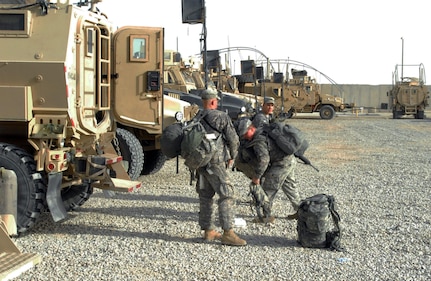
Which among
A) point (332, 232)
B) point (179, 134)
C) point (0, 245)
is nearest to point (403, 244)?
point (332, 232)

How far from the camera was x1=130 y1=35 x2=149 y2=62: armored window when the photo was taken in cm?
771

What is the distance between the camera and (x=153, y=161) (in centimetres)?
983

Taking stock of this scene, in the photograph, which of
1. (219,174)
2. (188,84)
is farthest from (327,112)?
(219,174)

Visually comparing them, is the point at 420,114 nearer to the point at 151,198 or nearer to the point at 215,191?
the point at 151,198

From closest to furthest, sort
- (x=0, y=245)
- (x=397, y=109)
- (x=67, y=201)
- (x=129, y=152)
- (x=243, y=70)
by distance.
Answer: (x=0, y=245)
(x=67, y=201)
(x=129, y=152)
(x=243, y=70)
(x=397, y=109)

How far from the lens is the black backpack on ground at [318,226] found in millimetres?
5395

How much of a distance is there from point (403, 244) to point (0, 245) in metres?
3.72

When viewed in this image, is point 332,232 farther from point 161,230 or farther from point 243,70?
point 243,70

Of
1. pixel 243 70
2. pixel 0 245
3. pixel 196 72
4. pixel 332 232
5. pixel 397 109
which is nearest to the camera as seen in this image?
pixel 0 245

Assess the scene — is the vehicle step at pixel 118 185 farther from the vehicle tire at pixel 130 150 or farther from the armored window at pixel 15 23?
the vehicle tire at pixel 130 150

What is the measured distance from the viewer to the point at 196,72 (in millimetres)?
16859

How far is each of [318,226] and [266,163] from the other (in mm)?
1074

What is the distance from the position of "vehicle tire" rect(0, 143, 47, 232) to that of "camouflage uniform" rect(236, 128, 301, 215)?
224 cm

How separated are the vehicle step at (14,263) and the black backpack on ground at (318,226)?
2486 mm
